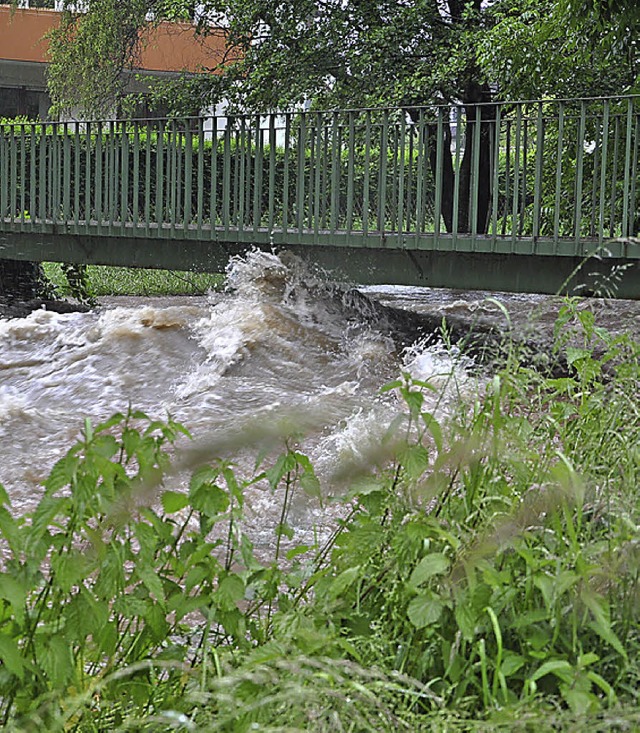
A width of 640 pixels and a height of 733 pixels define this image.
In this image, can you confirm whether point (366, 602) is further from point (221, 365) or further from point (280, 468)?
point (221, 365)

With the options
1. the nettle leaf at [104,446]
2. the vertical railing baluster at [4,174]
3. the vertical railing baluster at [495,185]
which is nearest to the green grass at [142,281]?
the vertical railing baluster at [4,174]

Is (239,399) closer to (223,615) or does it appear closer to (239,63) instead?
(223,615)

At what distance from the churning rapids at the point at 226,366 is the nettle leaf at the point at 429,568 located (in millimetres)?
3062

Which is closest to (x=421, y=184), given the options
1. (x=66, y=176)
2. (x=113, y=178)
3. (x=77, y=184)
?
(x=113, y=178)

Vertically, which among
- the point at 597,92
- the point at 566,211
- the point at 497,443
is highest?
the point at 597,92

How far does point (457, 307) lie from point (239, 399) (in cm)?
589

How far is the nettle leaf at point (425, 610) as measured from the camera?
2256mm

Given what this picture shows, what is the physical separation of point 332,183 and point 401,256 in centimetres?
98

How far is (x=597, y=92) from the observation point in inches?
527

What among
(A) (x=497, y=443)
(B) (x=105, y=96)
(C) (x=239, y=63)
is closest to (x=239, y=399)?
(A) (x=497, y=443)

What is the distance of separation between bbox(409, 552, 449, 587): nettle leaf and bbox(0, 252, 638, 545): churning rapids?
10.0 feet

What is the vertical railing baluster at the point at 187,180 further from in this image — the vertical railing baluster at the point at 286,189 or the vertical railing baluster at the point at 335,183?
the vertical railing baluster at the point at 335,183

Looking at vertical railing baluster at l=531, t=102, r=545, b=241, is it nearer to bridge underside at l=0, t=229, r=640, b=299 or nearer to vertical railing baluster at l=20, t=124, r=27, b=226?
bridge underside at l=0, t=229, r=640, b=299

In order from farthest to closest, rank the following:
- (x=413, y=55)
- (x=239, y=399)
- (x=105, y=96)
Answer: (x=105, y=96) < (x=413, y=55) < (x=239, y=399)
